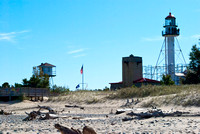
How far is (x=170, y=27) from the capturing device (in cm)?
5266

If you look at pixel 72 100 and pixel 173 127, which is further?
pixel 72 100

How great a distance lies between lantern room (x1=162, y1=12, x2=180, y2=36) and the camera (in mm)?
52156

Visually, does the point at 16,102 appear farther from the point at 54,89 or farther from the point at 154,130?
the point at 154,130

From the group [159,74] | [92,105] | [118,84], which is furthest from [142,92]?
[159,74]

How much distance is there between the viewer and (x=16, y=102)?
3117 cm

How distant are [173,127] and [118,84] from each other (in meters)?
35.3

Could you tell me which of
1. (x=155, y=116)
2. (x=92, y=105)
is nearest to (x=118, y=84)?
(x=92, y=105)

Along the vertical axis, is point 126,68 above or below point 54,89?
above

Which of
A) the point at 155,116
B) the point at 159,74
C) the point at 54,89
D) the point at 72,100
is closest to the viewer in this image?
the point at 155,116

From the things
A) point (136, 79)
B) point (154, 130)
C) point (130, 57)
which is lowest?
point (154, 130)

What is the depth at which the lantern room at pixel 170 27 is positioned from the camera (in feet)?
171

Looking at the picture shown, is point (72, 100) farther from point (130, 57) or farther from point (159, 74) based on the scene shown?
point (159, 74)

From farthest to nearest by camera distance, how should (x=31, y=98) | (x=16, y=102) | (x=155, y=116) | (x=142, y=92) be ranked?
(x=31, y=98) < (x=16, y=102) < (x=142, y=92) < (x=155, y=116)

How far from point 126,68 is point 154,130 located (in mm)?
33455
